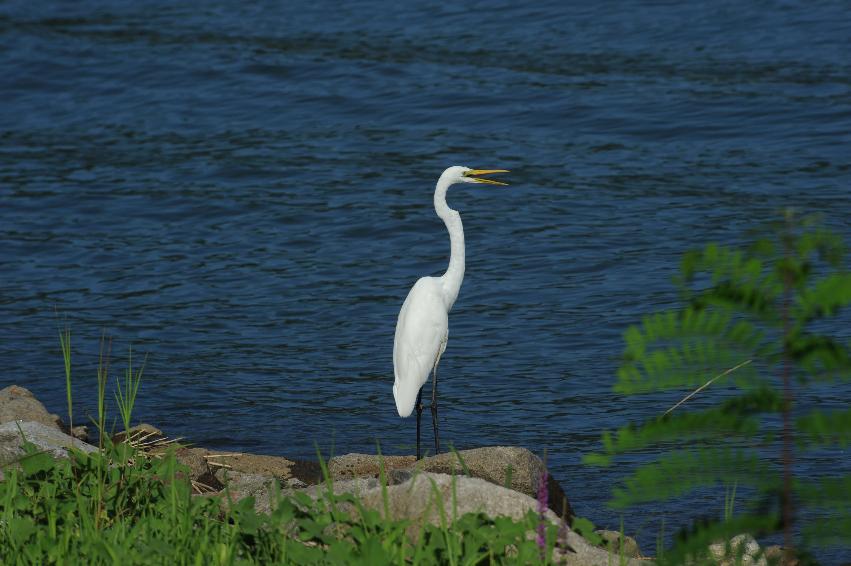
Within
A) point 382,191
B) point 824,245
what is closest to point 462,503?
point 824,245

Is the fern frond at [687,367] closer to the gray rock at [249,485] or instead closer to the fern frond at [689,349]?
the fern frond at [689,349]

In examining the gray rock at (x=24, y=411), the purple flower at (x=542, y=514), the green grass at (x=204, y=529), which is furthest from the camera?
the gray rock at (x=24, y=411)

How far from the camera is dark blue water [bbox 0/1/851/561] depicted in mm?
8836

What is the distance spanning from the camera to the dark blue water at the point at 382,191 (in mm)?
8836

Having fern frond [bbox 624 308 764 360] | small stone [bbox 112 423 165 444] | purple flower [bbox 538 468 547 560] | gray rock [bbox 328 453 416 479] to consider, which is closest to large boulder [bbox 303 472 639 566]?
purple flower [bbox 538 468 547 560]

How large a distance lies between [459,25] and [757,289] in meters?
17.0

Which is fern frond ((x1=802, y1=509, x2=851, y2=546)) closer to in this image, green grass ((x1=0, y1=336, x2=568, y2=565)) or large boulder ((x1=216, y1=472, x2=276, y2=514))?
green grass ((x1=0, y1=336, x2=568, y2=565))

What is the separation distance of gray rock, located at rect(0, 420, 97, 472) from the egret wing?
2279 mm

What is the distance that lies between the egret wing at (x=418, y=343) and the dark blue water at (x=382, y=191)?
17.6 inches

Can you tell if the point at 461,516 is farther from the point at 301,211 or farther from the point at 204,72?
the point at 204,72

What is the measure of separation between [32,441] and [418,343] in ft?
9.07

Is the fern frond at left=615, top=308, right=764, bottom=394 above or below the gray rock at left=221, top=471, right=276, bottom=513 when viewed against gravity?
above

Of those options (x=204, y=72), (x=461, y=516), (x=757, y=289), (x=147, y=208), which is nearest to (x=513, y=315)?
(x=147, y=208)

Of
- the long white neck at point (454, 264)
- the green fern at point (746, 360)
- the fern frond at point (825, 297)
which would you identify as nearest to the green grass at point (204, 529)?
the green fern at point (746, 360)
